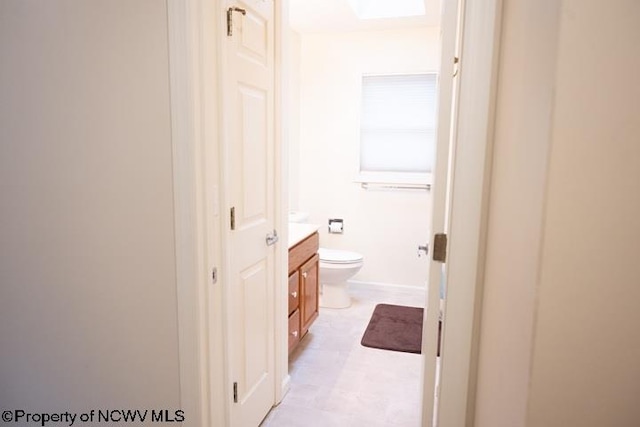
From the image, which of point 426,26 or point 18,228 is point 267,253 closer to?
point 18,228

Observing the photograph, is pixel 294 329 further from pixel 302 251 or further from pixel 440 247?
pixel 440 247

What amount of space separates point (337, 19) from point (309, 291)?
222 cm

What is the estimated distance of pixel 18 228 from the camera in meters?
1.74

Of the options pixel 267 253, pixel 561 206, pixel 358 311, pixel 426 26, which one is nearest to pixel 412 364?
pixel 358 311

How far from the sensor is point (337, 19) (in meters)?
3.62

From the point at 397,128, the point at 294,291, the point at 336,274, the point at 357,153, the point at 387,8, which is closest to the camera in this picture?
the point at 294,291

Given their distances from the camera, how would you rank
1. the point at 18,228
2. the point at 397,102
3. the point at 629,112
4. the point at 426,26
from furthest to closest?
the point at 397,102
the point at 426,26
the point at 18,228
the point at 629,112

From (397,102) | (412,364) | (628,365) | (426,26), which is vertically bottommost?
(412,364)

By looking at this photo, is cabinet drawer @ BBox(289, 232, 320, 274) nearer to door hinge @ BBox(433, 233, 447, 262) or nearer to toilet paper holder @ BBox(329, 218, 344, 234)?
toilet paper holder @ BBox(329, 218, 344, 234)

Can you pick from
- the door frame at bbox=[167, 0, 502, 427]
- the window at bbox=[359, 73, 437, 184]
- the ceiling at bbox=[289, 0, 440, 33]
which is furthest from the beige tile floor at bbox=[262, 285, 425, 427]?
the ceiling at bbox=[289, 0, 440, 33]

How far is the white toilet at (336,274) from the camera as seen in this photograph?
361 cm

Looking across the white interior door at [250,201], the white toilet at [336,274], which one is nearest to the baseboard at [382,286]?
the white toilet at [336,274]

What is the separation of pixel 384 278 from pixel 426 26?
2286 millimetres

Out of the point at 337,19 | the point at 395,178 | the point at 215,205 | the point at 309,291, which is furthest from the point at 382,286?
the point at 215,205
